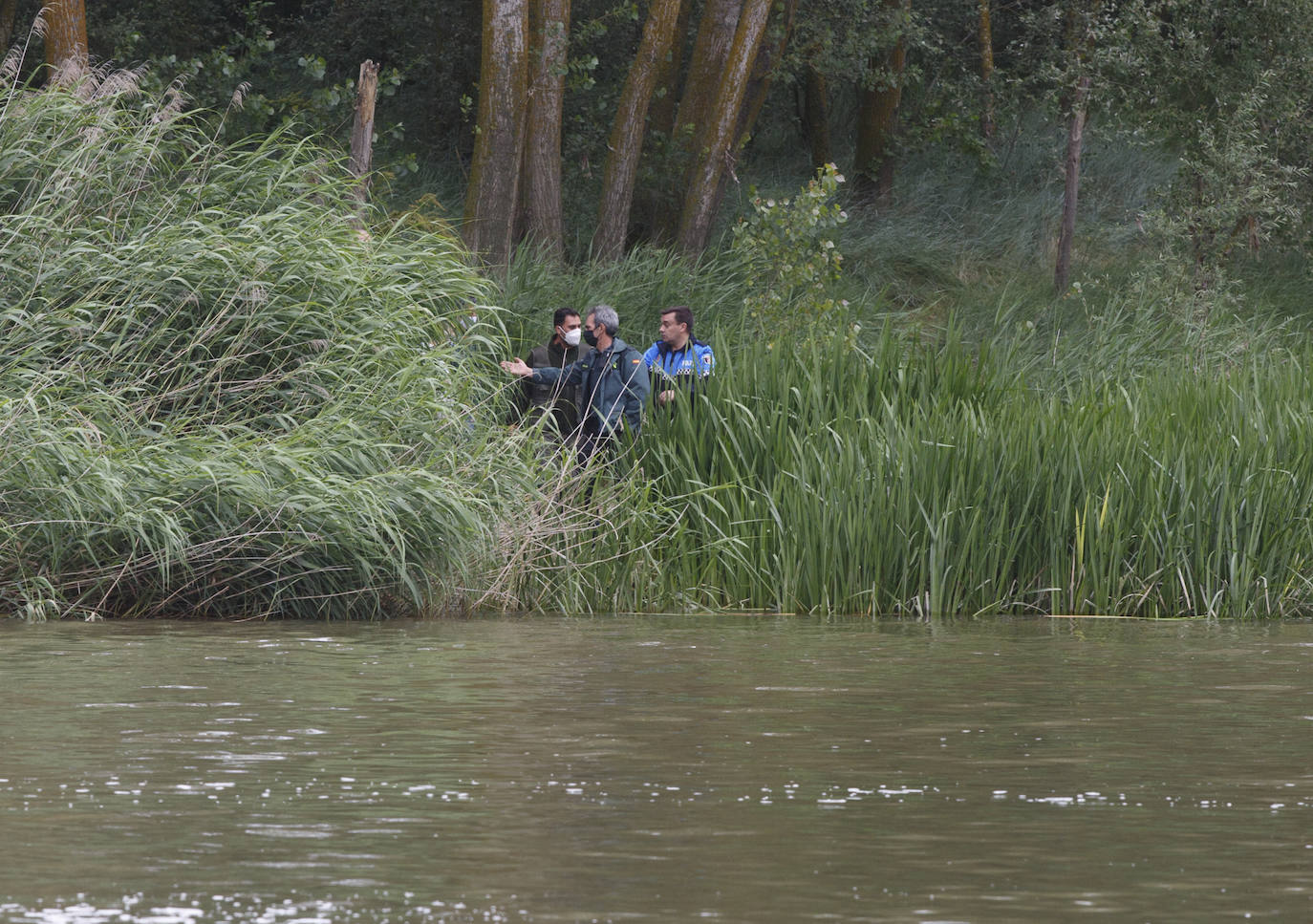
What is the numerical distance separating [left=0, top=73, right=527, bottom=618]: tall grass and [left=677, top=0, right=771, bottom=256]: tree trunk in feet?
19.7

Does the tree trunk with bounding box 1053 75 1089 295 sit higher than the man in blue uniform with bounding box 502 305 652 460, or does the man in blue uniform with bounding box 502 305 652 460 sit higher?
the tree trunk with bounding box 1053 75 1089 295

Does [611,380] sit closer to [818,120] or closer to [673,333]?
[673,333]

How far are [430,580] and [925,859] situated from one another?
20.3ft

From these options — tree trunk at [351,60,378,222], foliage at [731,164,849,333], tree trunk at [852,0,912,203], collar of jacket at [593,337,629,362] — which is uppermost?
tree trunk at [852,0,912,203]

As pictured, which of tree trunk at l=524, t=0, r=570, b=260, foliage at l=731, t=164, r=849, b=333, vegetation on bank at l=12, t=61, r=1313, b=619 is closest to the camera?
vegetation on bank at l=12, t=61, r=1313, b=619

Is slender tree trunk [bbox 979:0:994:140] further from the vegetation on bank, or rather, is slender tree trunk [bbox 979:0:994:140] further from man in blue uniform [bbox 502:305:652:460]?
man in blue uniform [bbox 502:305:652:460]

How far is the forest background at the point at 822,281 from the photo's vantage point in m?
11.0

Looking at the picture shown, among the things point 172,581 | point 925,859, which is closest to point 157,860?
point 925,859

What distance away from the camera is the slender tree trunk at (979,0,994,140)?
24562 millimetres

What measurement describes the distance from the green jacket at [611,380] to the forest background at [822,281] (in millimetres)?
287

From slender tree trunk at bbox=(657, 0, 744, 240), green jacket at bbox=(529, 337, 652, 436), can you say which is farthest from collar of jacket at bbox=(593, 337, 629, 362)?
slender tree trunk at bbox=(657, 0, 744, 240)

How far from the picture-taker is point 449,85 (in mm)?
22469

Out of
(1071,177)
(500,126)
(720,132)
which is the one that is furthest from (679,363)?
(1071,177)

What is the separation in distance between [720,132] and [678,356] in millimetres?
5915
